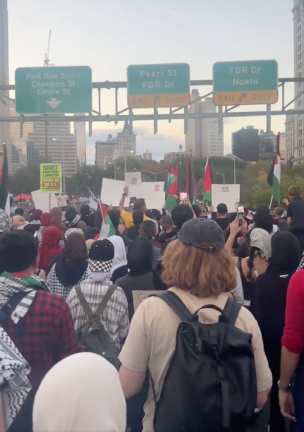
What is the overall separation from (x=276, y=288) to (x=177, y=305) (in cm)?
155

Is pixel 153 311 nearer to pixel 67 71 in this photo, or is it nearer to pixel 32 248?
pixel 32 248

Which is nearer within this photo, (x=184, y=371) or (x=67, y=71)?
(x=184, y=371)

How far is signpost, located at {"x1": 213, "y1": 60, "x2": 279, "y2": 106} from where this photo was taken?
14516 mm

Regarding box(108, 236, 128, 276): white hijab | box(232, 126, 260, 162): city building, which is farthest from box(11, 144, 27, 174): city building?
box(108, 236, 128, 276): white hijab

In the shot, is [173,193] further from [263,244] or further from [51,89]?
[263,244]

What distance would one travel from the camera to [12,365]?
2246mm

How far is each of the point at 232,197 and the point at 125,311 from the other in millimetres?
10988

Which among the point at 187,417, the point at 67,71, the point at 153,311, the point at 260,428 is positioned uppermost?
the point at 67,71

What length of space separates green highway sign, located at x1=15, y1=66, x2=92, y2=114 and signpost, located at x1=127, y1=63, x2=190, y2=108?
4.46 feet

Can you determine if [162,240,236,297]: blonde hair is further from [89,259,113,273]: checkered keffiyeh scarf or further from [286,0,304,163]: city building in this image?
[286,0,304,163]: city building

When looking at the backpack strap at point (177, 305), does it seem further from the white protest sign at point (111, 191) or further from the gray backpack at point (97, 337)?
the white protest sign at point (111, 191)

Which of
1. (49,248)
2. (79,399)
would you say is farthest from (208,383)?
(49,248)

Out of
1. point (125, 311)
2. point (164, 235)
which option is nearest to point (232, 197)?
point (164, 235)

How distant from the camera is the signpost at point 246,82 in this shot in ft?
47.6
